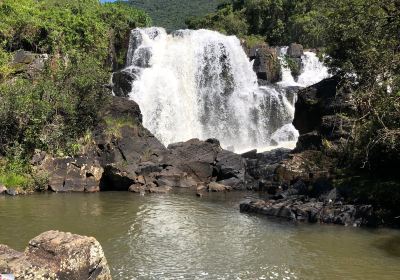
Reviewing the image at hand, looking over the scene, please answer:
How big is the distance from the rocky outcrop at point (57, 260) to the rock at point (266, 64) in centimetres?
3424

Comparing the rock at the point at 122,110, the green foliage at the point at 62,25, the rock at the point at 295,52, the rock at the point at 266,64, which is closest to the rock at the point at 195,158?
the rock at the point at 122,110

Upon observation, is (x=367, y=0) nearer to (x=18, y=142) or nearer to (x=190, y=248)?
(x=190, y=248)

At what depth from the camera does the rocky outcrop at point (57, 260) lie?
25.1 ft

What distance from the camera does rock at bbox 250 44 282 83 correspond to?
1624 inches

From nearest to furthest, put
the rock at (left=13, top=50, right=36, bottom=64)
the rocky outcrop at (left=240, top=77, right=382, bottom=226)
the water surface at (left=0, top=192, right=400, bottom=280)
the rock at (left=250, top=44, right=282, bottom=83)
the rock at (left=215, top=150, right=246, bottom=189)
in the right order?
the water surface at (left=0, top=192, right=400, bottom=280), the rocky outcrop at (left=240, top=77, right=382, bottom=226), the rock at (left=215, top=150, right=246, bottom=189), the rock at (left=13, top=50, right=36, bottom=64), the rock at (left=250, top=44, right=282, bottom=83)

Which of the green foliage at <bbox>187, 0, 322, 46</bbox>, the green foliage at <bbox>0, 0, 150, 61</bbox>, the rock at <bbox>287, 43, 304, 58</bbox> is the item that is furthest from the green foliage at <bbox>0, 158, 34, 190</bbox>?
the green foliage at <bbox>187, 0, 322, 46</bbox>

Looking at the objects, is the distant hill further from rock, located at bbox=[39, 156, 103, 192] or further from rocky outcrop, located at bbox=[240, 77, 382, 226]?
rock, located at bbox=[39, 156, 103, 192]

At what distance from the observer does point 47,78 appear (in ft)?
95.8

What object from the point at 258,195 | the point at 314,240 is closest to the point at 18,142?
the point at 258,195

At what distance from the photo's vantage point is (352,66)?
77.6 ft

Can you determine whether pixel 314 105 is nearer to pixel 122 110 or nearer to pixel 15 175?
pixel 122 110

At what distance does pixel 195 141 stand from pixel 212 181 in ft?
9.73

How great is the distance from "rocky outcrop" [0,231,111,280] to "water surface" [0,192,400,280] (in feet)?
9.87

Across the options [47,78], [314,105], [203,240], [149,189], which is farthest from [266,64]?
[203,240]
